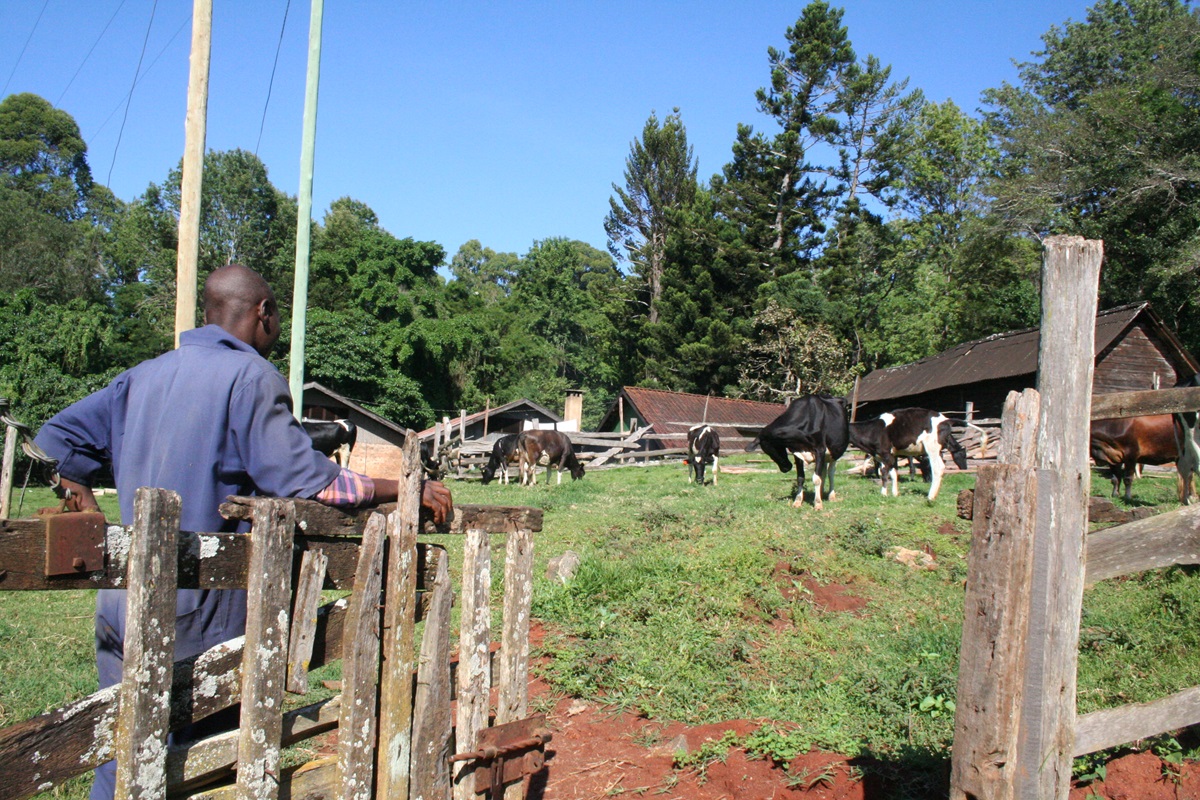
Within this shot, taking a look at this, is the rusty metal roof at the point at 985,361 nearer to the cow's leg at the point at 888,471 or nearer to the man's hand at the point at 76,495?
the cow's leg at the point at 888,471

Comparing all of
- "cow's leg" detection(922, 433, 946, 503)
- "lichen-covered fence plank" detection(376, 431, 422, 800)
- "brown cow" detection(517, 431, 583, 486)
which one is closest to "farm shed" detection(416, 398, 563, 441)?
"brown cow" detection(517, 431, 583, 486)

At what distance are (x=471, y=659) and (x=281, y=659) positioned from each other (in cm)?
87

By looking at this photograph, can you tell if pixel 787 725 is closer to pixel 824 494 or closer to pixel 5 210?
pixel 824 494

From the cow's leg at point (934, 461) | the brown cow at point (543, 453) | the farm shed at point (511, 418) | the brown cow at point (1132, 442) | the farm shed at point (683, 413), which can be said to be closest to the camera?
the brown cow at point (1132, 442)

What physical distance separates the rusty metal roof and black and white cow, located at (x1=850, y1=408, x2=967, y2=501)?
27.7 feet

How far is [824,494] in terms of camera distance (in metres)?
14.7

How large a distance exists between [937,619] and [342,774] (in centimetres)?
552

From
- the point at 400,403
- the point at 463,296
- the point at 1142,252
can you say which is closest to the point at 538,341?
the point at 463,296

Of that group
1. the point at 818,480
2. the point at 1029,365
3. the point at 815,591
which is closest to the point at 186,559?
the point at 815,591

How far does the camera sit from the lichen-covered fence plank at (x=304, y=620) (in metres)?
2.74

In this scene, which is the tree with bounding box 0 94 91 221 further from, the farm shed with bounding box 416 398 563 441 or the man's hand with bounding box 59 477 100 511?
the man's hand with bounding box 59 477 100 511

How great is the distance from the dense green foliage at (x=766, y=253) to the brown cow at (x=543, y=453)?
1680cm

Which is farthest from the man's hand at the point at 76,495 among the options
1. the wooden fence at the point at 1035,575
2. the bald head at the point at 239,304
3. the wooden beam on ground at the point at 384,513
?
the wooden fence at the point at 1035,575

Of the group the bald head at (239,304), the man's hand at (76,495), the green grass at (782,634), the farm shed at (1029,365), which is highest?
the farm shed at (1029,365)
